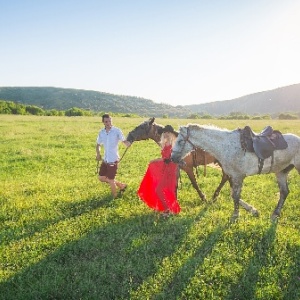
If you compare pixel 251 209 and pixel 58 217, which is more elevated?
pixel 251 209

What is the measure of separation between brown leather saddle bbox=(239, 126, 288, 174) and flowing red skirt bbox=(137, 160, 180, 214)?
2.01 metres

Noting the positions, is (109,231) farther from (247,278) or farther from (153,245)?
(247,278)

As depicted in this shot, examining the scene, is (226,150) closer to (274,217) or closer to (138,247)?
(274,217)

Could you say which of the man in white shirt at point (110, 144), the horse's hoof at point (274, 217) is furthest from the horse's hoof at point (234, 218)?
the man in white shirt at point (110, 144)

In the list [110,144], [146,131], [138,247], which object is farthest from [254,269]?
[146,131]

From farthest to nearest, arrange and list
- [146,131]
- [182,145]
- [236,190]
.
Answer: [146,131] < [236,190] < [182,145]

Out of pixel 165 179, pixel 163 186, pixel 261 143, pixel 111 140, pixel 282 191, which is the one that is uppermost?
pixel 261 143

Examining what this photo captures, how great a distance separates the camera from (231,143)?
8.20m

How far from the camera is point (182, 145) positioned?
818cm

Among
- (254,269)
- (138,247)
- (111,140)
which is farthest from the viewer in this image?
(111,140)

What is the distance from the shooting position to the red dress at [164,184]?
8854mm

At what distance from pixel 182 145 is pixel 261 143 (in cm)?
188

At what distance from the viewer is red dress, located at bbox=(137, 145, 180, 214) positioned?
8854 mm

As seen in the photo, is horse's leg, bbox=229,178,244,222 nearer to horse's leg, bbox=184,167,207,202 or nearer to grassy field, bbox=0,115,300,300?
grassy field, bbox=0,115,300,300
